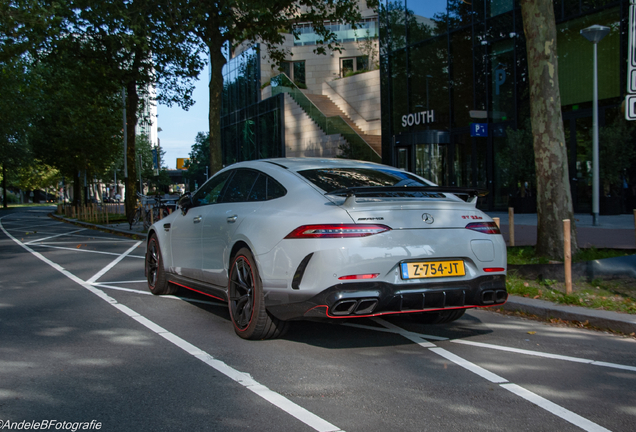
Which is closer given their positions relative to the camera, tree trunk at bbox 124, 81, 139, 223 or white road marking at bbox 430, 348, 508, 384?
white road marking at bbox 430, 348, 508, 384

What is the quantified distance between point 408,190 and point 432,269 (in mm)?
664

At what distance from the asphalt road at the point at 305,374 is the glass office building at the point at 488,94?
603 inches

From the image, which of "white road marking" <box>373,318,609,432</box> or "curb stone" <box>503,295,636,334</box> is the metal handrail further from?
"white road marking" <box>373,318,609,432</box>

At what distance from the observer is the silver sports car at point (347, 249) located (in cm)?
440

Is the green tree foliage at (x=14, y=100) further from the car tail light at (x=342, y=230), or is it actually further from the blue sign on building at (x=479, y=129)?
the car tail light at (x=342, y=230)

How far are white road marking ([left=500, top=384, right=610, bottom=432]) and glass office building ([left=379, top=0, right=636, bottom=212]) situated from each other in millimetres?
16372

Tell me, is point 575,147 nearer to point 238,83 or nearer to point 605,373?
point 605,373

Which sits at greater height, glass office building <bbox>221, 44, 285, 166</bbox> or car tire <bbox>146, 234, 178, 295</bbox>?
glass office building <bbox>221, 44, 285, 166</bbox>

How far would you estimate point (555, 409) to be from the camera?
3.47m

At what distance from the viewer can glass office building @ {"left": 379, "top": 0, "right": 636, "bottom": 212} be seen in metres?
19.2

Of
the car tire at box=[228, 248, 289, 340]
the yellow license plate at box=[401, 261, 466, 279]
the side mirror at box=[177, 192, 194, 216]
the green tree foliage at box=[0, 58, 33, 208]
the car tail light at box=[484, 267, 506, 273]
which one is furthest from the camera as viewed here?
the green tree foliage at box=[0, 58, 33, 208]

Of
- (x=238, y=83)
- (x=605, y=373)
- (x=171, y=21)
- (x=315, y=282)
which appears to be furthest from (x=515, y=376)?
(x=238, y=83)

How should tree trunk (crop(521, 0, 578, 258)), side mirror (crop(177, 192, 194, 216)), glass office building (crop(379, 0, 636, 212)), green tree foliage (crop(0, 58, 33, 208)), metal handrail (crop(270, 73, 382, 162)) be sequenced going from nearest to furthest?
1. side mirror (crop(177, 192, 194, 216))
2. tree trunk (crop(521, 0, 578, 258))
3. glass office building (crop(379, 0, 636, 212))
4. green tree foliage (crop(0, 58, 33, 208))
5. metal handrail (crop(270, 73, 382, 162))

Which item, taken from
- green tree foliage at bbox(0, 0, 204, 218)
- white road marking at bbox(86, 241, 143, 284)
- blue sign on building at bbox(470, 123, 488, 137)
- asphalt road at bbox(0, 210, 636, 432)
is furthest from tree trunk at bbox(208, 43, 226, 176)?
asphalt road at bbox(0, 210, 636, 432)
